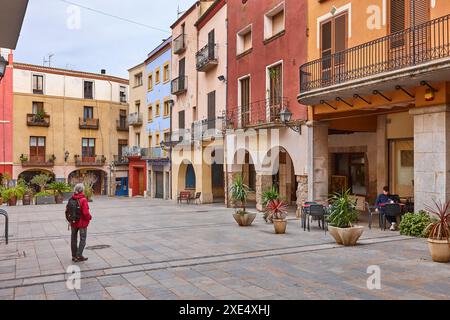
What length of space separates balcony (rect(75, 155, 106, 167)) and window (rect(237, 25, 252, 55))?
2637 centimetres

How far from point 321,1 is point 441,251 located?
10.6 m

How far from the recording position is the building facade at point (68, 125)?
39.0 metres

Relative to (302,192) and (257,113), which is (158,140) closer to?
(257,113)

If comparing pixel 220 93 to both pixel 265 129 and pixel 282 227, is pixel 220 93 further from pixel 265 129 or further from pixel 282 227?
pixel 282 227

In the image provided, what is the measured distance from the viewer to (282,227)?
489 inches

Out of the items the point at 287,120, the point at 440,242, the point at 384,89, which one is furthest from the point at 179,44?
the point at 440,242

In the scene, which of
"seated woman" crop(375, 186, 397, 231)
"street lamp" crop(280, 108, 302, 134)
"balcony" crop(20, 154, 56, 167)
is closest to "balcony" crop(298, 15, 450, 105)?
"street lamp" crop(280, 108, 302, 134)

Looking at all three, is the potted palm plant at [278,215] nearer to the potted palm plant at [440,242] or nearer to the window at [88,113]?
the potted palm plant at [440,242]

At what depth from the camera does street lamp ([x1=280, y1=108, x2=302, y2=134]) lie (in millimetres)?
16422

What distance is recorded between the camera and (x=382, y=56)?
12.2m

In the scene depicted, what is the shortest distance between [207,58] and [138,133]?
17494mm

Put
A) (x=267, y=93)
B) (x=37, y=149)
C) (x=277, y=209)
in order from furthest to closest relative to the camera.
A: (x=37, y=149)
(x=267, y=93)
(x=277, y=209)

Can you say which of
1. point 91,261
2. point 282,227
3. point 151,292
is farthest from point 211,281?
point 282,227

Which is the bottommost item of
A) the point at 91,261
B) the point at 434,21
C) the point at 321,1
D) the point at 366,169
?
the point at 91,261
